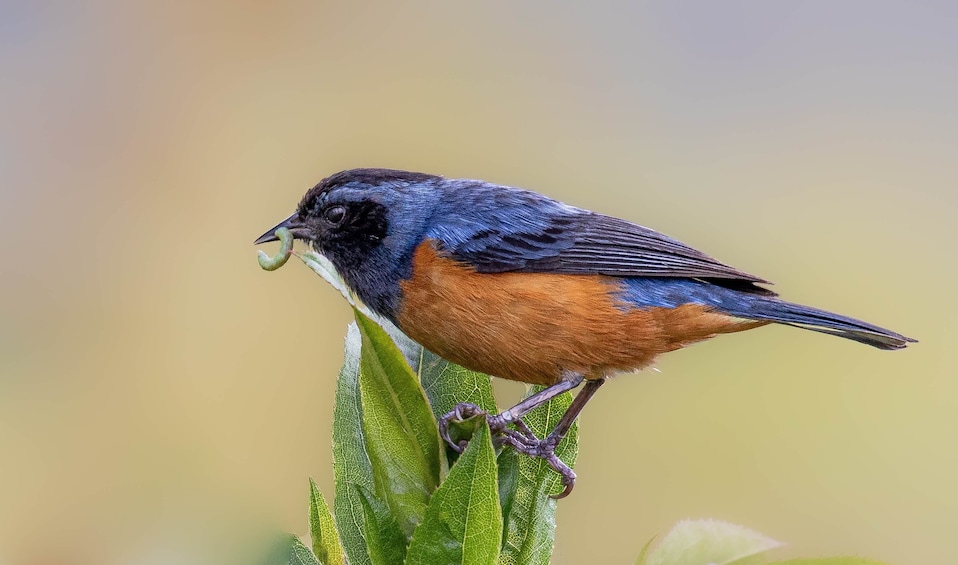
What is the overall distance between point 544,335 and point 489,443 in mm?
920

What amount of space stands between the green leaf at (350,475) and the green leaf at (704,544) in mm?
521

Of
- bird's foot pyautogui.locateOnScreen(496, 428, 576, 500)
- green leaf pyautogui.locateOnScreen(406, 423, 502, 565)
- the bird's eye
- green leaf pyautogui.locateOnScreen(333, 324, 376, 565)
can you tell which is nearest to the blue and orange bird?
the bird's eye

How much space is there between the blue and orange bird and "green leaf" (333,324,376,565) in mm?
500

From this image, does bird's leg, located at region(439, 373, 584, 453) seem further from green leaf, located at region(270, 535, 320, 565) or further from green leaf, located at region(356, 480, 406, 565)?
green leaf, located at region(270, 535, 320, 565)

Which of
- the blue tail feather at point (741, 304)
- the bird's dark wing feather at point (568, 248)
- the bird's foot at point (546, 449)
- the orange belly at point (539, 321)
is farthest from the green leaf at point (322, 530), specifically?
the blue tail feather at point (741, 304)

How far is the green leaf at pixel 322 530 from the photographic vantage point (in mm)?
1583

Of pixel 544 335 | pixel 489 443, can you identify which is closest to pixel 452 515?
pixel 489 443

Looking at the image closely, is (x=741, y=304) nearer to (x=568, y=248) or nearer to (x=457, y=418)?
(x=568, y=248)

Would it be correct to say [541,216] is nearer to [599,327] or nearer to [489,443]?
[599,327]

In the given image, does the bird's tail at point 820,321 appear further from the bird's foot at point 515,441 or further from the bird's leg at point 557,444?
the bird's foot at point 515,441

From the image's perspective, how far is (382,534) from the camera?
1463mm

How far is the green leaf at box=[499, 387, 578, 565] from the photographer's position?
1.56 m

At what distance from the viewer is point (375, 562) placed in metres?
1.46

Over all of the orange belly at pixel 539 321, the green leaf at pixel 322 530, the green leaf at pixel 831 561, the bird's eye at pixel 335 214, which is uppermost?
the bird's eye at pixel 335 214
